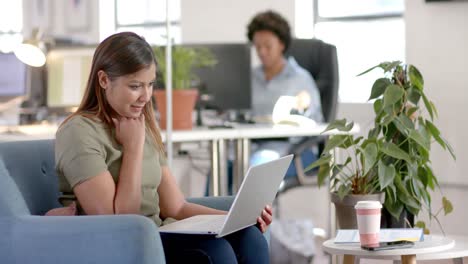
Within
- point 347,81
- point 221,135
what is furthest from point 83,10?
point 221,135

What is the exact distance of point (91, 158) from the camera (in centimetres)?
225

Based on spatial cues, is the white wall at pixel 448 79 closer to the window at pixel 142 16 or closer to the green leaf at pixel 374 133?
the green leaf at pixel 374 133

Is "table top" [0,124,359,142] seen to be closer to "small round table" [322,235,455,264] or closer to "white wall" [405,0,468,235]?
"white wall" [405,0,468,235]

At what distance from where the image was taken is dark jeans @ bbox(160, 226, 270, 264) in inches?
88.9

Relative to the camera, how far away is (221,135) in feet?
14.4

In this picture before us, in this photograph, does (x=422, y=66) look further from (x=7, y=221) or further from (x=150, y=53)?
(x=7, y=221)

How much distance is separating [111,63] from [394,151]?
37.9 inches

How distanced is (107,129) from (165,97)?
5.89ft

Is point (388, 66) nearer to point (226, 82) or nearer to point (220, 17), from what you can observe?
point (226, 82)

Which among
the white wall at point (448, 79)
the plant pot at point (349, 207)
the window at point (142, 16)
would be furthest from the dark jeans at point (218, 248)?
the window at point (142, 16)

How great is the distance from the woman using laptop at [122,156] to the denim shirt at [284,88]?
2.73 m

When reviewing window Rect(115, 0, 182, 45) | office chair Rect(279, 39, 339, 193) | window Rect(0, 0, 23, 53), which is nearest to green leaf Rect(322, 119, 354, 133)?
office chair Rect(279, 39, 339, 193)

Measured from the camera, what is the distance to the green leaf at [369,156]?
281 centimetres

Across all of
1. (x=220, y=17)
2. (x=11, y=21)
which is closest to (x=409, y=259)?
(x=220, y=17)
